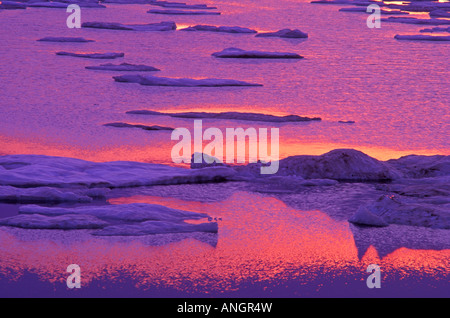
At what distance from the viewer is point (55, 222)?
465cm

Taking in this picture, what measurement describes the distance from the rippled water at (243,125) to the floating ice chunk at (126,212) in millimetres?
180

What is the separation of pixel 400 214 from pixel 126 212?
66.7 inches

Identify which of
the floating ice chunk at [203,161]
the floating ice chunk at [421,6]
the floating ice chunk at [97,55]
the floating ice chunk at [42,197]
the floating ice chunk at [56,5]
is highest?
the floating ice chunk at [421,6]

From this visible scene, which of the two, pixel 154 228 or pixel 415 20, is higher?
pixel 415 20

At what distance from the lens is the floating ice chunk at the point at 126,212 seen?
15.7ft

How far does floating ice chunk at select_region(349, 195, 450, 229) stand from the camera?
4.87 meters

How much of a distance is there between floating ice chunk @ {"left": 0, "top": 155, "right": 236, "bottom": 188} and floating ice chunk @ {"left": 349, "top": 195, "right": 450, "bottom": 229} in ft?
4.14

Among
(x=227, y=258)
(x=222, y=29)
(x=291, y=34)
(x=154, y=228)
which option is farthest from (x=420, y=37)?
(x=227, y=258)

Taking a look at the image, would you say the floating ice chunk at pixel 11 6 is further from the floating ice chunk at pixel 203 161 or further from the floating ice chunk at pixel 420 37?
the floating ice chunk at pixel 203 161

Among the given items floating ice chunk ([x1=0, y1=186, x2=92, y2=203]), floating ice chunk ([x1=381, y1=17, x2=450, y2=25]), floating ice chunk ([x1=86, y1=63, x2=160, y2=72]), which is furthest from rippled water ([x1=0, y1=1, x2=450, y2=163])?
floating ice chunk ([x1=381, y1=17, x2=450, y2=25])

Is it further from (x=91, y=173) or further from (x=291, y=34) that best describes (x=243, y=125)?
(x=291, y=34)

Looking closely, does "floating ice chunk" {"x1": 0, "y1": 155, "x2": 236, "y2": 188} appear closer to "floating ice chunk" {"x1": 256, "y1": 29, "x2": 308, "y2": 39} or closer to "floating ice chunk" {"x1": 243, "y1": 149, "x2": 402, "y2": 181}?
"floating ice chunk" {"x1": 243, "y1": 149, "x2": 402, "y2": 181}

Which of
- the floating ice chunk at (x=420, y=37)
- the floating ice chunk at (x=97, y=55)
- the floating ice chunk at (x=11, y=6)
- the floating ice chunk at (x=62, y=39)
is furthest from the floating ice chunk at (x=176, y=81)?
the floating ice chunk at (x=11, y=6)
